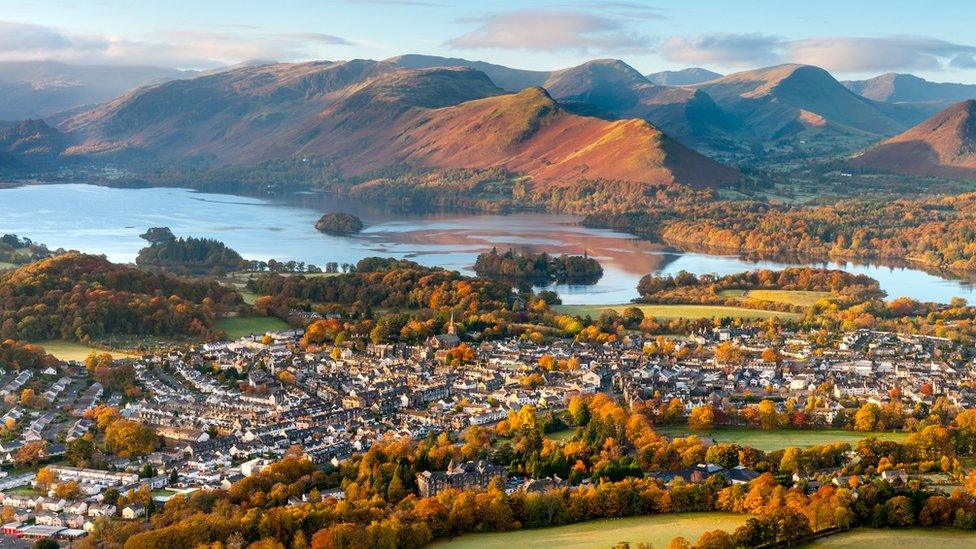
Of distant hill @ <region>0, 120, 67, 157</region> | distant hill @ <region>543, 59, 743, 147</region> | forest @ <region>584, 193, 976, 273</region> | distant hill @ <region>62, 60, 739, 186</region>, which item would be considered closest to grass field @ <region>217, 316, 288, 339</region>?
forest @ <region>584, 193, 976, 273</region>

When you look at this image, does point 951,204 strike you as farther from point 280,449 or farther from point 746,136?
point 746,136

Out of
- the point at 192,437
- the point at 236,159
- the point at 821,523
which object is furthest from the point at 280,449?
the point at 236,159

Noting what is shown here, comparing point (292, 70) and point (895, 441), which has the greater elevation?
point (292, 70)

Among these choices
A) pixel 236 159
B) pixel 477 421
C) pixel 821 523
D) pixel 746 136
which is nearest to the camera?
pixel 821 523

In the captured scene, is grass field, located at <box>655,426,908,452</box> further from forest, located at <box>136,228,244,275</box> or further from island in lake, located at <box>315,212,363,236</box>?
island in lake, located at <box>315,212,363,236</box>

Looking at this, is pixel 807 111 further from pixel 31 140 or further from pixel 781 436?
pixel 781 436
